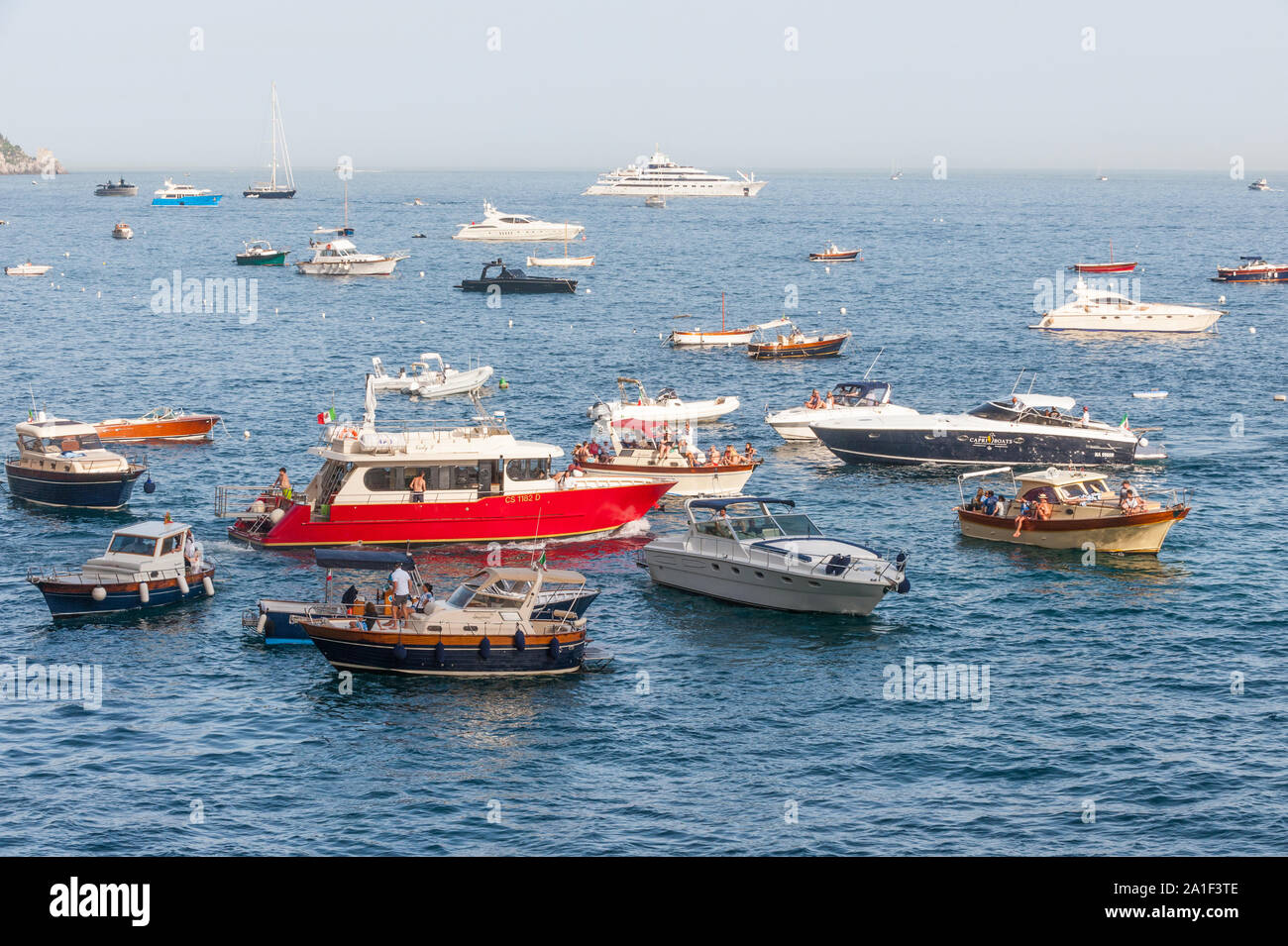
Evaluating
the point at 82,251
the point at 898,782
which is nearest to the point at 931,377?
the point at 898,782

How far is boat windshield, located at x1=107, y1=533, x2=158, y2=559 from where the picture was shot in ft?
139

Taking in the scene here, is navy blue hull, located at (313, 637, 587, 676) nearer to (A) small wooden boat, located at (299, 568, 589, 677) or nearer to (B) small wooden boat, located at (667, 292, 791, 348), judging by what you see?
(A) small wooden boat, located at (299, 568, 589, 677)

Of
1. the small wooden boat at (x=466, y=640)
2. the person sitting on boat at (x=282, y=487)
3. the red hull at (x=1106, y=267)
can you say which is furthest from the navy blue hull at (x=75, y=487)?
the red hull at (x=1106, y=267)

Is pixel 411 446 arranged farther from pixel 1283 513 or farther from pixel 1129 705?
pixel 1283 513

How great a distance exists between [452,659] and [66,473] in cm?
2557

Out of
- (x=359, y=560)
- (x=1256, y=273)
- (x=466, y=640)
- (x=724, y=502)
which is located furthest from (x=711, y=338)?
(x=1256, y=273)

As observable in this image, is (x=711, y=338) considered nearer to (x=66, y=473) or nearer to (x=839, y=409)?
(x=839, y=409)

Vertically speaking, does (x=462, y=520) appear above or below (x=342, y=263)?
below

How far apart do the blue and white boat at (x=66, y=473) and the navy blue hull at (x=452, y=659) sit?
2166 cm

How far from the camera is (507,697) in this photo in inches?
1385

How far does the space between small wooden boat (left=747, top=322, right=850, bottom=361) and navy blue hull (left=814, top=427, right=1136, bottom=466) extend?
1271 inches

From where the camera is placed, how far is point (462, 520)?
4981 centimetres

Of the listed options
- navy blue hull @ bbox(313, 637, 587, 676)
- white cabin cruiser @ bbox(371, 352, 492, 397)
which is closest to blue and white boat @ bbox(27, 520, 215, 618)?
navy blue hull @ bbox(313, 637, 587, 676)

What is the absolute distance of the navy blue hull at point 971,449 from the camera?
6203 cm
